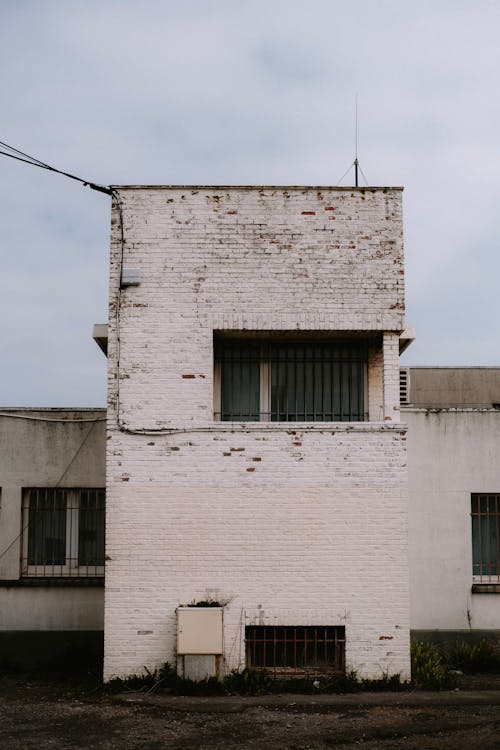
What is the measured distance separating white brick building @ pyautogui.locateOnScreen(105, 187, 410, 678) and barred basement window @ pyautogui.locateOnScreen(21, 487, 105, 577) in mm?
2490

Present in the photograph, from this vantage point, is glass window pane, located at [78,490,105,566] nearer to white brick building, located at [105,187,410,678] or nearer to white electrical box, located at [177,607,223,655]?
white brick building, located at [105,187,410,678]

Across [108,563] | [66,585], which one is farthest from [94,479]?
[108,563]

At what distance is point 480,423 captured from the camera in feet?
44.1

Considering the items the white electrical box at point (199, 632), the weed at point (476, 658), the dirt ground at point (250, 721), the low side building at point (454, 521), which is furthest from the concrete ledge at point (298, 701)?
the low side building at point (454, 521)

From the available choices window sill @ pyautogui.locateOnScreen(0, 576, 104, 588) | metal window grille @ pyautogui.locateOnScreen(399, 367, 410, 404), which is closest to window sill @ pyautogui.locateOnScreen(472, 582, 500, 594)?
metal window grille @ pyautogui.locateOnScreen(399, 367, 410, 404)

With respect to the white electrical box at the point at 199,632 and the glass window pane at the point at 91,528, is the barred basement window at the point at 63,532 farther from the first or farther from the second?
the white electrical box at the point at 199,632

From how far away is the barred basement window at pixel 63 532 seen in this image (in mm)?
13148

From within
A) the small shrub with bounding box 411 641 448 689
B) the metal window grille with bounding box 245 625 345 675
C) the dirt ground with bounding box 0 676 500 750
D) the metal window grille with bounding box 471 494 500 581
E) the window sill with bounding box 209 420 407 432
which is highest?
the window sill with bounding box 209 420 407 432

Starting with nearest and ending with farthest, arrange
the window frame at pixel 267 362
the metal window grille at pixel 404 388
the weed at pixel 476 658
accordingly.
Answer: the window frame at pixel 267 362, the weed at pixel 476 658, the metal window grille at pixel 404 388

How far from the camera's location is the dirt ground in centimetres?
839

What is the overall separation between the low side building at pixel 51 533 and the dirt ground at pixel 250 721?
6.59 ft

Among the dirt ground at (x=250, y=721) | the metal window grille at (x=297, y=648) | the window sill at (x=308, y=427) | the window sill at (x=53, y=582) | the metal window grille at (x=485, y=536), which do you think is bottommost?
the dirt ground at (x=250, y=721)

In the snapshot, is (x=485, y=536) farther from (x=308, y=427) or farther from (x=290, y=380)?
(x=290, y=380)

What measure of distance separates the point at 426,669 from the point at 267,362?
4.39m
